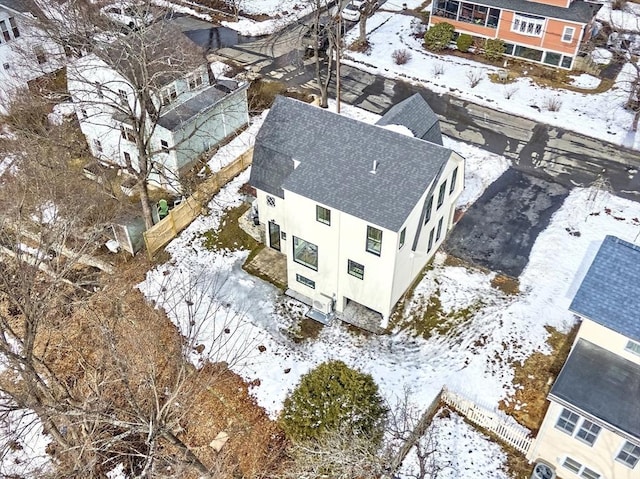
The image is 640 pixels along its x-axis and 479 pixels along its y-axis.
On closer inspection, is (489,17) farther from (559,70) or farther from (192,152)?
(192,152)

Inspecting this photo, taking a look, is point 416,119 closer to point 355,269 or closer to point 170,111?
point 355,269

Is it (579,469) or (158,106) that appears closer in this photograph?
(579,469)

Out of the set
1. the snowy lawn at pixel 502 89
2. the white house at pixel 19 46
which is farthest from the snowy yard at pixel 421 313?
the white house at pixel 19 46

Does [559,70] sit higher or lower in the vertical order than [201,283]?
higher

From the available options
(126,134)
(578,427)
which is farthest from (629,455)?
(126,134)

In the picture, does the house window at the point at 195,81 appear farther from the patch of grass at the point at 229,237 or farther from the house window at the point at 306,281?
the house window at the point at 306,281

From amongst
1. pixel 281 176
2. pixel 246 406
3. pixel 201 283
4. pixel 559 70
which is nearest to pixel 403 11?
pixel 559 70
